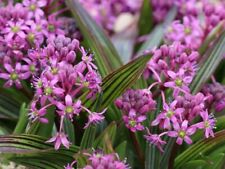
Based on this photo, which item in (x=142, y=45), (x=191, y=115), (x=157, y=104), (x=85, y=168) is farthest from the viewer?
(x=142, y=45)

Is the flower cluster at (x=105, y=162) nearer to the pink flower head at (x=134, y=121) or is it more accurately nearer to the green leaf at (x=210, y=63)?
the pink flower head at (x=134, y=121)

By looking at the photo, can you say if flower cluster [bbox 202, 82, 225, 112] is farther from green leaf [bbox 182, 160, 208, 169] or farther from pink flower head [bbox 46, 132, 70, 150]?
pink flower head [bbox 46, 132, 70, 150]

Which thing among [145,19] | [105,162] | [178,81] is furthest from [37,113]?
[145,19]

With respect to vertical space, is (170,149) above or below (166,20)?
below

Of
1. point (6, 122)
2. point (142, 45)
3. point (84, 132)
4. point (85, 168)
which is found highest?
point (142, 45)

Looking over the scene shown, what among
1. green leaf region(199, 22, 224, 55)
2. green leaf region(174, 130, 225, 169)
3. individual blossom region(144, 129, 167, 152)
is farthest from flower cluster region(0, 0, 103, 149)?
green leaf region(199, 22, 224, 55)

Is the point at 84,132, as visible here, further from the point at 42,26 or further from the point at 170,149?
the point at 42,26

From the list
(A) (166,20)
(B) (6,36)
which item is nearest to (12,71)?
(B) (6,36)

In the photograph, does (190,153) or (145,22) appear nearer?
(190,153)
